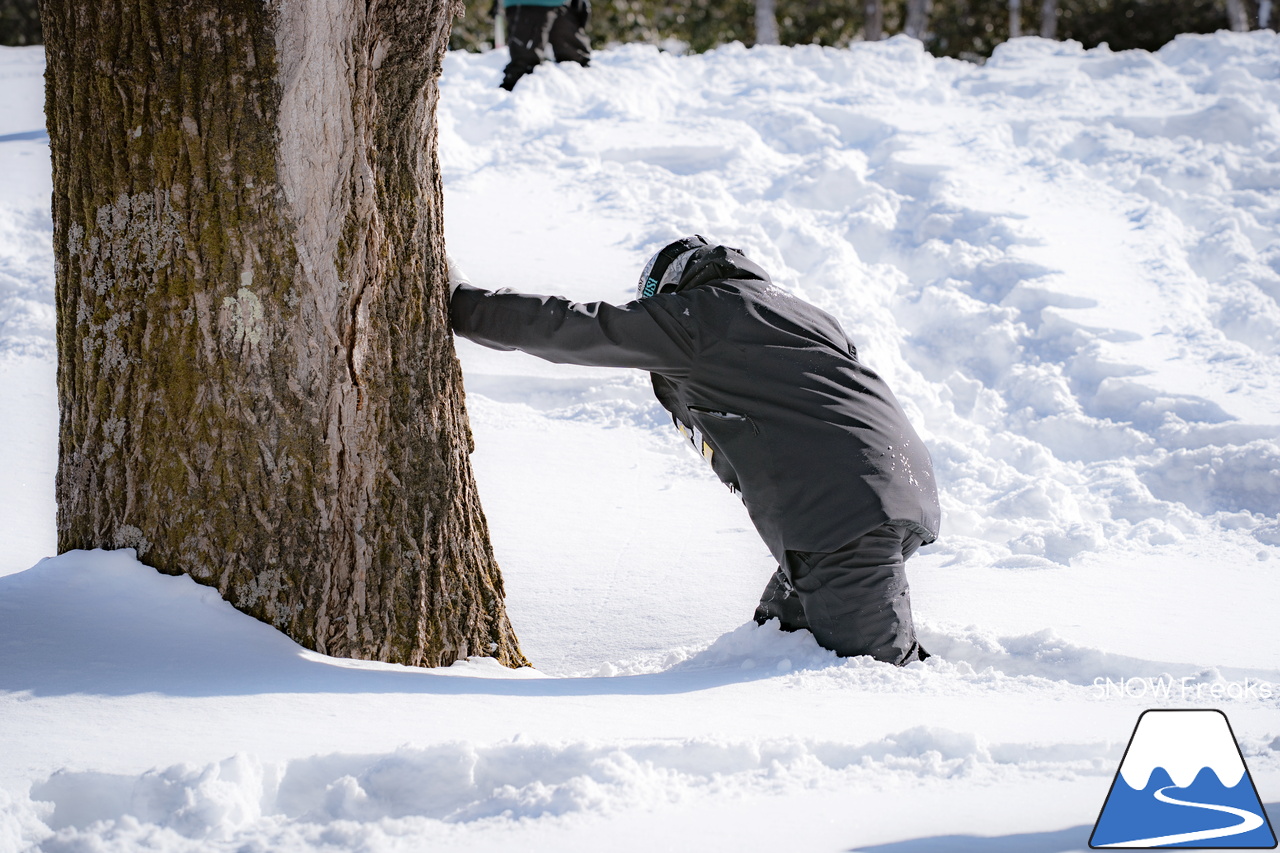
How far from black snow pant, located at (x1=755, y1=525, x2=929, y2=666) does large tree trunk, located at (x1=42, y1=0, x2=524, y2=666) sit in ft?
3.25

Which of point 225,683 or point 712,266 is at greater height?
point 712,266

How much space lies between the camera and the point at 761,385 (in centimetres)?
253

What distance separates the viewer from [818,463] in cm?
251

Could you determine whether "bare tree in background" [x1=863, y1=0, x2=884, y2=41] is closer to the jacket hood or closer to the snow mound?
the jacket hood

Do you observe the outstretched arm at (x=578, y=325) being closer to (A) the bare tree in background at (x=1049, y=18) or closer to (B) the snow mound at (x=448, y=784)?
(B) the snow mound at (x=448, y=784)

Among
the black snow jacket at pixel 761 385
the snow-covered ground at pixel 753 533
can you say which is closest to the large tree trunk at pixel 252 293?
the snow-covered ground at pixel 753 533

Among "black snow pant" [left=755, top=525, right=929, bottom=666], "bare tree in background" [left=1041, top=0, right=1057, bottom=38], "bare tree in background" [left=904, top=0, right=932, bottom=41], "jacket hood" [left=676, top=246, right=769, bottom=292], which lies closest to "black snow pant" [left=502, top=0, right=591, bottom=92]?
"jacket hood" [left=676, top=246, right=769, bottom=292]

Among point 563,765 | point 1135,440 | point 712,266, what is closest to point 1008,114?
point 1135,440

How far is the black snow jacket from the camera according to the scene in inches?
97.7

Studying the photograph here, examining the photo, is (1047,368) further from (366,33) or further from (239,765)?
(239,765)

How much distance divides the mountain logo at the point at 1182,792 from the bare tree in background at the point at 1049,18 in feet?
57.1

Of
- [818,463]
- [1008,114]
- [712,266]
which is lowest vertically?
[818,463]

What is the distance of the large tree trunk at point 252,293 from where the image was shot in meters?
2.07

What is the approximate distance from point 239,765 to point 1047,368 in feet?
15.2
